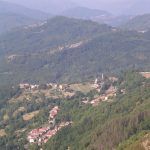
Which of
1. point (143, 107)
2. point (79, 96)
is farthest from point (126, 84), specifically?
point (143, 107)

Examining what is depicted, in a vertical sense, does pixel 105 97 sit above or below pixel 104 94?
above

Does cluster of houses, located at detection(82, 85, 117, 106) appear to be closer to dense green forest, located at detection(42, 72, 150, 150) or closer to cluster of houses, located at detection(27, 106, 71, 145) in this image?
dense green forest, located at detection(42, 72, 150, 150)

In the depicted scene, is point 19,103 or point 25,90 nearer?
point 19,103

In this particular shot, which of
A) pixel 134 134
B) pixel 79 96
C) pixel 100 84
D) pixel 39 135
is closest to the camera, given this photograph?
pixel 134 134

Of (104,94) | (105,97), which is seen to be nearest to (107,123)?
(105,97)

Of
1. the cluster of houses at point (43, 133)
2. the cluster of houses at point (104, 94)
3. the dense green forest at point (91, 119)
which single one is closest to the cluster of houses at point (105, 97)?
→ the cluster of houses at point (104, 94)

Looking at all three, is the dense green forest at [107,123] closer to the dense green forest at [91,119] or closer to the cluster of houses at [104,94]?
the dense green forest at [91,119]

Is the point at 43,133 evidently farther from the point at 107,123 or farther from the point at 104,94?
the point at 104,94

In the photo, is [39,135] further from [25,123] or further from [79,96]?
[79,96]

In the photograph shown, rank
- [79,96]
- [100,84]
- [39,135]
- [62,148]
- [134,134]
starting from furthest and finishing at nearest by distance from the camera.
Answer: [100,84], [79,96], [39,135], [62,148], [134,134]

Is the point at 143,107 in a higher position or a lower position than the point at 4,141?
higher

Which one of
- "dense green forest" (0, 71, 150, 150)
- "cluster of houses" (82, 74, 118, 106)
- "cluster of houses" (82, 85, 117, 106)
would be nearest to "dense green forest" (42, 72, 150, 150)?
"dense green forest" (0, 71, 150, 150)
